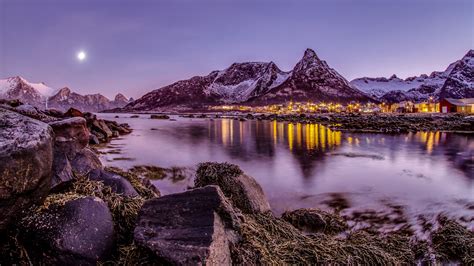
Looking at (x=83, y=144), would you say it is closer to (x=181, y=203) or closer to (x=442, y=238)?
(x=181, y=203)

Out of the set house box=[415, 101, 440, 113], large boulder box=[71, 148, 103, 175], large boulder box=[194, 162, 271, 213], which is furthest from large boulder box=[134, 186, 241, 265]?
house box=[415, 101, 440, 113]

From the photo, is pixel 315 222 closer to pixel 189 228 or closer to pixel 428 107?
pixel 189 228

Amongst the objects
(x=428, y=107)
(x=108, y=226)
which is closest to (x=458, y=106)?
(x=428, y=107)

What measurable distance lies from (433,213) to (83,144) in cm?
878

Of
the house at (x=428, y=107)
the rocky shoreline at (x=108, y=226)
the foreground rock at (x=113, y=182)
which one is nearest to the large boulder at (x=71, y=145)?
the rocky shoreline at (x=108, y=226)

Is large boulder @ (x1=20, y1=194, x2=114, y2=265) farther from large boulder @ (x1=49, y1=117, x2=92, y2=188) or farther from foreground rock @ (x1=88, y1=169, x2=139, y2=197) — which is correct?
foreground rock @ (x1=88, y1=169, x2=139, y2=197)

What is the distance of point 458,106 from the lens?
82.9 m

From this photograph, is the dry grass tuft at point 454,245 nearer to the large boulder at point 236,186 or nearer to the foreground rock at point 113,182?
the large boulder at point 236,186

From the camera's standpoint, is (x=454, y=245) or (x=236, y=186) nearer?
(x=454, y=245)

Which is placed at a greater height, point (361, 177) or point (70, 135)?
point (70, 135)

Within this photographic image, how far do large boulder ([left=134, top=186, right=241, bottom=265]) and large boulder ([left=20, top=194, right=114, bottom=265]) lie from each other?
1.50 feet

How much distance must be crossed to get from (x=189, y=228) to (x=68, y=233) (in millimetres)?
1287

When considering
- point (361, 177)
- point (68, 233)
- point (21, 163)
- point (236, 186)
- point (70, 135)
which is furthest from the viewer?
point (361, 177)

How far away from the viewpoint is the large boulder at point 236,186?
19.5 feet
